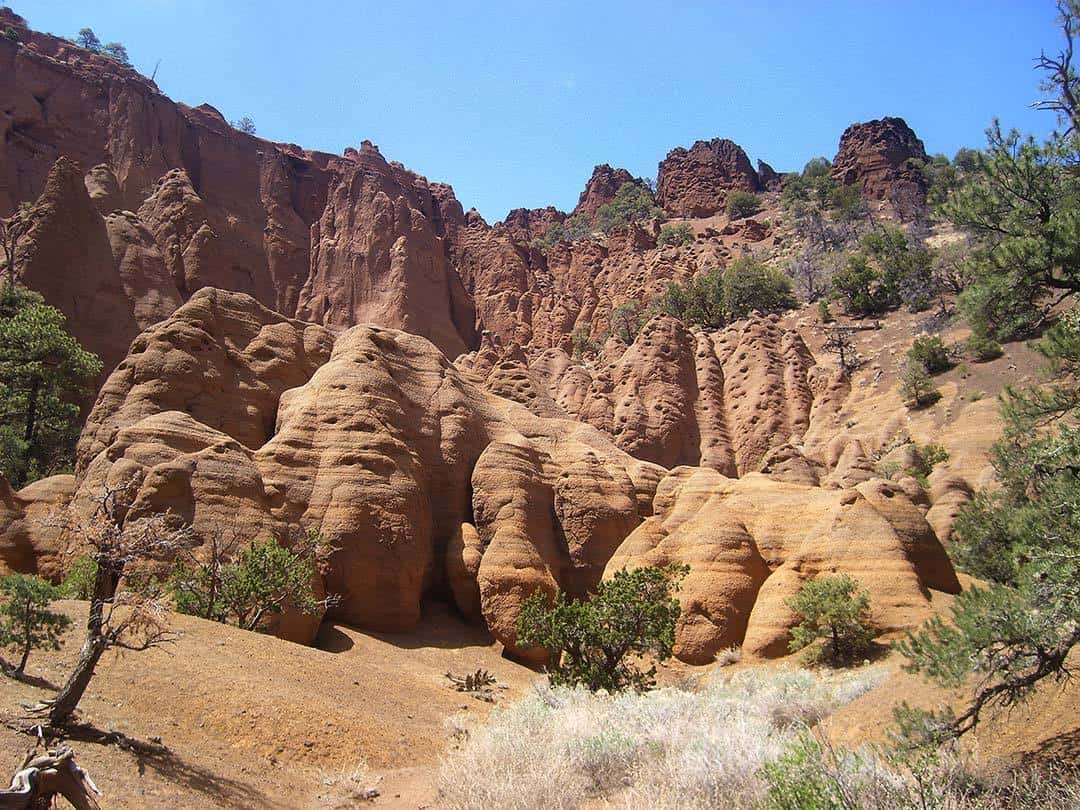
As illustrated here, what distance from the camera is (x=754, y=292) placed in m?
66.4

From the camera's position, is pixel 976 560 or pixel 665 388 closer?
pixel 976 560

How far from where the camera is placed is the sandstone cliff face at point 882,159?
100 meters

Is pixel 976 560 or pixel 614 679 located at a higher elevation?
pixel 976 560

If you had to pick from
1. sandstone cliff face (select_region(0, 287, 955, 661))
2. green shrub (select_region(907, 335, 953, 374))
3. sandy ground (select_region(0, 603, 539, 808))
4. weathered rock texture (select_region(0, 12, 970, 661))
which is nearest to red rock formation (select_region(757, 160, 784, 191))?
weathered rock texture (select_region(0, 12, 970, 661))

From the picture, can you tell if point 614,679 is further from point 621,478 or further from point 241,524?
point 621,478

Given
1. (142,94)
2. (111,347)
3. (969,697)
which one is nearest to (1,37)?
(142,94)

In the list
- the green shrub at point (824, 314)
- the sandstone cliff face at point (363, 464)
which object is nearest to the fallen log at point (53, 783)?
the sandstone cliff face at point (363, 464)

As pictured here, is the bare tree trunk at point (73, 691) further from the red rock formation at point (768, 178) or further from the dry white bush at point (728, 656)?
the red rock formation at point (768, 178)

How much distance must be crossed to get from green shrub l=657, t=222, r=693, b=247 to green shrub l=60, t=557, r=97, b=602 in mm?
77947

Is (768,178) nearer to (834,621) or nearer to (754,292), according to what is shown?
(754,292)

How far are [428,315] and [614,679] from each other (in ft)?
188

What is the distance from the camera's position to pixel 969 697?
10.7 meters

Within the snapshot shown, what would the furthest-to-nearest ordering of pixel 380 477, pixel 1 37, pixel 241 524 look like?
1. pixel 1 37
2. pixel 380 477
3. pixel 241 524

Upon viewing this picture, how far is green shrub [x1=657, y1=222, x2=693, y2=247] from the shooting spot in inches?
3636
